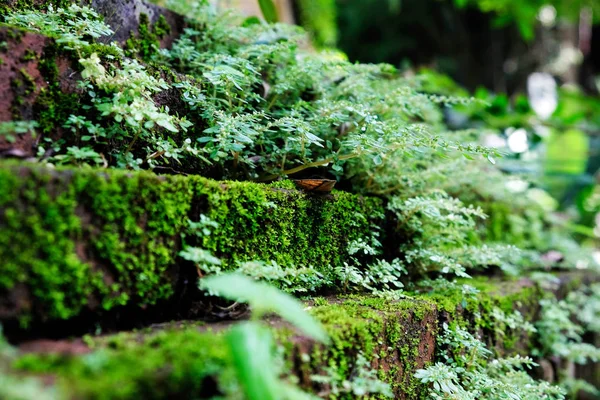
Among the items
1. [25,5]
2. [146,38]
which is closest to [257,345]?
[25,5]

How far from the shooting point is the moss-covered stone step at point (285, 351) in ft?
3.07

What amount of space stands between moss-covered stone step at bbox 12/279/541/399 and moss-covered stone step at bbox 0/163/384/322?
0.41 ft

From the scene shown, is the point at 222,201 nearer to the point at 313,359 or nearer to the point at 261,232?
the point at 261,232

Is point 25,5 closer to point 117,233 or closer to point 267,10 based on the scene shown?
point 117,233

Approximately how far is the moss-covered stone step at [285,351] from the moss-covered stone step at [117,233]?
126 millimetres

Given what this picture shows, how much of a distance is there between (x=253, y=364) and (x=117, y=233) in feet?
2.10

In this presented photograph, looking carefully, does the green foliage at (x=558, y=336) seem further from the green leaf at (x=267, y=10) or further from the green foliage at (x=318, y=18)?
the green foliage at (x=318, y=18)

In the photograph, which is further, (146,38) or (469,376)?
(146,38)

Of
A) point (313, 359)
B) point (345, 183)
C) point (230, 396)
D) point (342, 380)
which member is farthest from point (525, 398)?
point (230, 396)

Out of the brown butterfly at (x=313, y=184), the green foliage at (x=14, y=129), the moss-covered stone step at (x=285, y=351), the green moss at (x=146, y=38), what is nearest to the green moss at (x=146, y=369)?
the moss-covered stone step at (x=285, y=351)

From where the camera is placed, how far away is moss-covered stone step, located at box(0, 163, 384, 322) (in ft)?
3.61

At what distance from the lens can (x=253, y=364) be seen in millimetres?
867

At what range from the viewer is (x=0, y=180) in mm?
1058

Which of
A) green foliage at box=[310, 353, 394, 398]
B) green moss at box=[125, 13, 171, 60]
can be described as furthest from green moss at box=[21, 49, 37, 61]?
green foliage at box=[310, 353, 394, 398]
